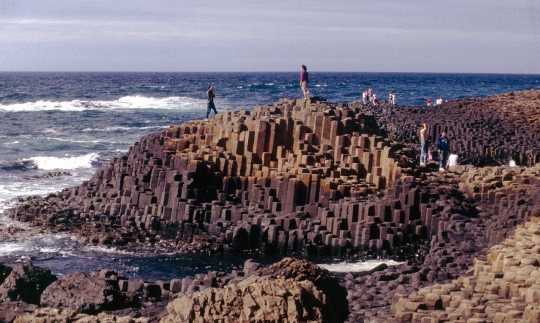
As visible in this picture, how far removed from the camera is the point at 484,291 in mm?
9758

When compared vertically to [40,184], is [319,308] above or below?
above

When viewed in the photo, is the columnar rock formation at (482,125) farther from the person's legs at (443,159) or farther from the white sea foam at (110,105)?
the white sea foam at (110,105)

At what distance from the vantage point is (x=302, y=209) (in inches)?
679

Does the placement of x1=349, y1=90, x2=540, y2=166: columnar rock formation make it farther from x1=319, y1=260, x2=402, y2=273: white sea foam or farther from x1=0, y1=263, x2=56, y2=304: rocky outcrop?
x1=0, y1=263, x2=56, y2=304: rocky outcrop

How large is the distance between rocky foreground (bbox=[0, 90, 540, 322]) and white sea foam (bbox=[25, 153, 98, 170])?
9.22m

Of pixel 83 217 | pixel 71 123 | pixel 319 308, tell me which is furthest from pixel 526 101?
pixel 319 308

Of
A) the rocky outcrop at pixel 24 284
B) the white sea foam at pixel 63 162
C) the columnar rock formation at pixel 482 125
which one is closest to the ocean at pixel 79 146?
the white sea foam at pixel 63 162

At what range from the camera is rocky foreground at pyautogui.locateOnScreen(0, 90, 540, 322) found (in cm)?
1095

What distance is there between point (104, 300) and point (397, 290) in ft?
13.7

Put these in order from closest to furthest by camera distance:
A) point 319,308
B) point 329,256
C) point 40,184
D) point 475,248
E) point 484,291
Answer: point 319,308
point 484,291
point 475,248
point 329,256
point 40,184

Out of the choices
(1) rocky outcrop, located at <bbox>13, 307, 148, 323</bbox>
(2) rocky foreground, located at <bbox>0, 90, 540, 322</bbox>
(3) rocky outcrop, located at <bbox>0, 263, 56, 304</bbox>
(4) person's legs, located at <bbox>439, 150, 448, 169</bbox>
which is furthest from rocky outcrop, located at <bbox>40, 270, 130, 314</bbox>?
(4) person's legs, located at <bbox>439, 150, 448, 169</bbox>

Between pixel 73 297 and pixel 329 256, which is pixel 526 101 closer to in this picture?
pixel 329 256

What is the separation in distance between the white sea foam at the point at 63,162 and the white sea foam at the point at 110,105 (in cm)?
2811

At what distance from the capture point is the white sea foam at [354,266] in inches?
576
